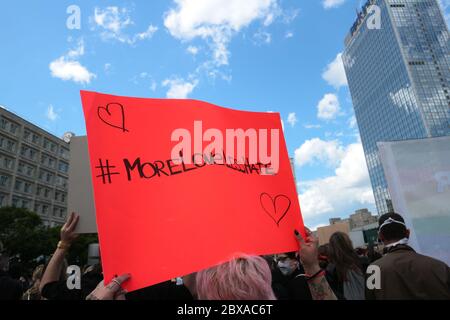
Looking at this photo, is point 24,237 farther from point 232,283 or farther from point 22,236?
point 232,283

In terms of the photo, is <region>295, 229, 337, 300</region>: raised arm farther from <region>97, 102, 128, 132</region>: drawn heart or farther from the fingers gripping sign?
<region>97, 102, 128, 132</region>: drawn heart

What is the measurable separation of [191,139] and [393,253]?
1.84 metres

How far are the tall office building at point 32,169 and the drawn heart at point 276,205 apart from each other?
58531mm

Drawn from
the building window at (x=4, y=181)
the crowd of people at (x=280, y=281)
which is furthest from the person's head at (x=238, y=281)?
the building window at (x=4, y=181)

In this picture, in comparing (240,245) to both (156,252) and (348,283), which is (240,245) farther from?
(348,283)

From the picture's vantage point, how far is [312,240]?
2.05 meters

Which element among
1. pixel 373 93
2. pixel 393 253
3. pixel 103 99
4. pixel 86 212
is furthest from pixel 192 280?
pixel 373 93

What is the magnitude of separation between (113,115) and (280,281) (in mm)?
2039

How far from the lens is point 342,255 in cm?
342

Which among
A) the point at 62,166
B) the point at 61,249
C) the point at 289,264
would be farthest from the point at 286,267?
the point at 62,166

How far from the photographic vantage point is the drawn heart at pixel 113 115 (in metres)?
1.78

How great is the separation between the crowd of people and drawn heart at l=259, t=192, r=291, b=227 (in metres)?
0.17

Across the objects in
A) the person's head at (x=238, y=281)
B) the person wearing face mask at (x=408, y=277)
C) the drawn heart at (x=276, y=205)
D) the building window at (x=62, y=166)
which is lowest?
the person wearing face mask at (x=408, y=277)

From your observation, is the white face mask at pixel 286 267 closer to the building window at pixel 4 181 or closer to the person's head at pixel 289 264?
the person's head at pixel 289 264
